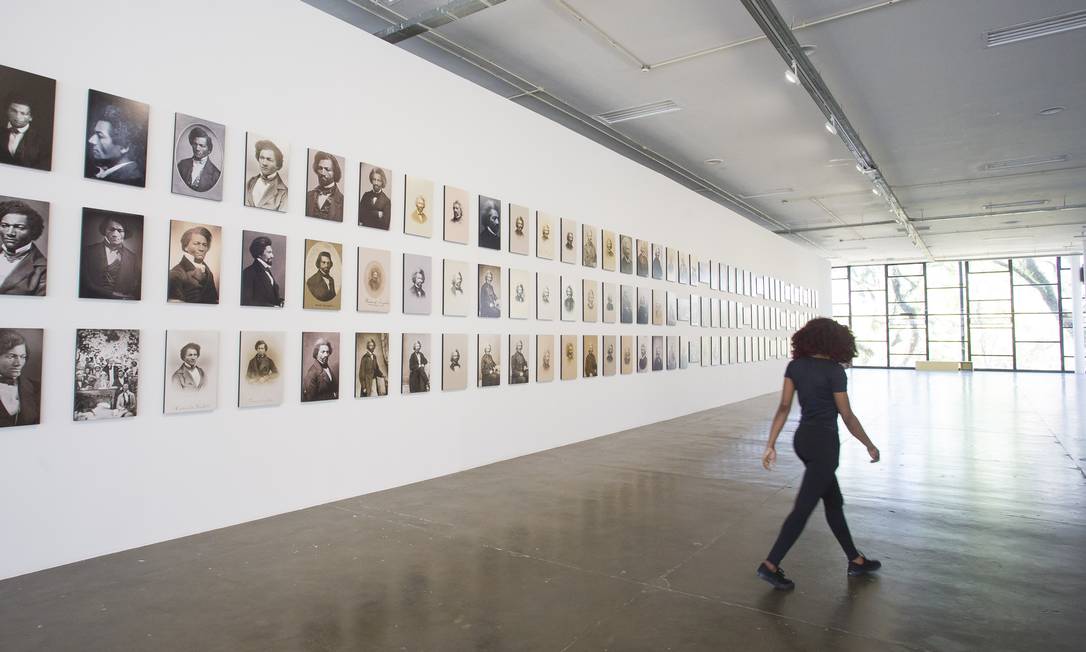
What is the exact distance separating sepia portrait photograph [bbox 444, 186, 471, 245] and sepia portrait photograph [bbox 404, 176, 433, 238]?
0.90 feet

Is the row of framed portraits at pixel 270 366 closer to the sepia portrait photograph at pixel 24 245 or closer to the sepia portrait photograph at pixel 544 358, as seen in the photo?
the sepia portrait photograph at pixel 544 358

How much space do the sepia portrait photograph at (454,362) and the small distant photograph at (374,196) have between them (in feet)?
5.64

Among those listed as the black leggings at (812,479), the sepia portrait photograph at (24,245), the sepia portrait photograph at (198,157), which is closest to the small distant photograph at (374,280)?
the sepia portrait photograph at (198,157)

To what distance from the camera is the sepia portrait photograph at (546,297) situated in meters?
9.55

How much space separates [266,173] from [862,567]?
20.8ft

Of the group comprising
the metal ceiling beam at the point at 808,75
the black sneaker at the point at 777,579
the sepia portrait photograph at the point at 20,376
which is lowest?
the black sneaker at the point at 777,579

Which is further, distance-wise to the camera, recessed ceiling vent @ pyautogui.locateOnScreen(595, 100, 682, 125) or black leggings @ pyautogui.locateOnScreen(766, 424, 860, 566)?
recessed ceiling vent @ pyautogui.locateOnScreen(595, 100, 682, 125)

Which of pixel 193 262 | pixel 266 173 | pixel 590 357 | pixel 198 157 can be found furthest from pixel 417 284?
pixel 590 357

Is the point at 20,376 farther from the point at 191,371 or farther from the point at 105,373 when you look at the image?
the point at 191,371

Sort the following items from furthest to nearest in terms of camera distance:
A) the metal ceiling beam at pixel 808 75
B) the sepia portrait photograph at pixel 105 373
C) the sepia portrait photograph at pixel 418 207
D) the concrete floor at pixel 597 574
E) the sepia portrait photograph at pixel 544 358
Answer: the sepia portrait photograph at pixel 544 358 < the sepia portrait photograph at pixel 418 207 < the metal ceiling beam at pixel 808 75 < the sepia portrait photograph at pixel 105 373 < the concrete floor at pixel 597 574

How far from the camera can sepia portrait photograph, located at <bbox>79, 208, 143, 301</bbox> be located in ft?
15.8

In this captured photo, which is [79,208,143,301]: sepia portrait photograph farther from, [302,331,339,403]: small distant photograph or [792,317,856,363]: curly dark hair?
[792,317,856,363]: curly dark hair

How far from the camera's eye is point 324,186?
6.53 metres

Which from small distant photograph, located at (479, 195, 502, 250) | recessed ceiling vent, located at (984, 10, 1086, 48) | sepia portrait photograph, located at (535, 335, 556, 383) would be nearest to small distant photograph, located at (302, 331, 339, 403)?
small distant photograph, located at (479, 195, 502, 250)
